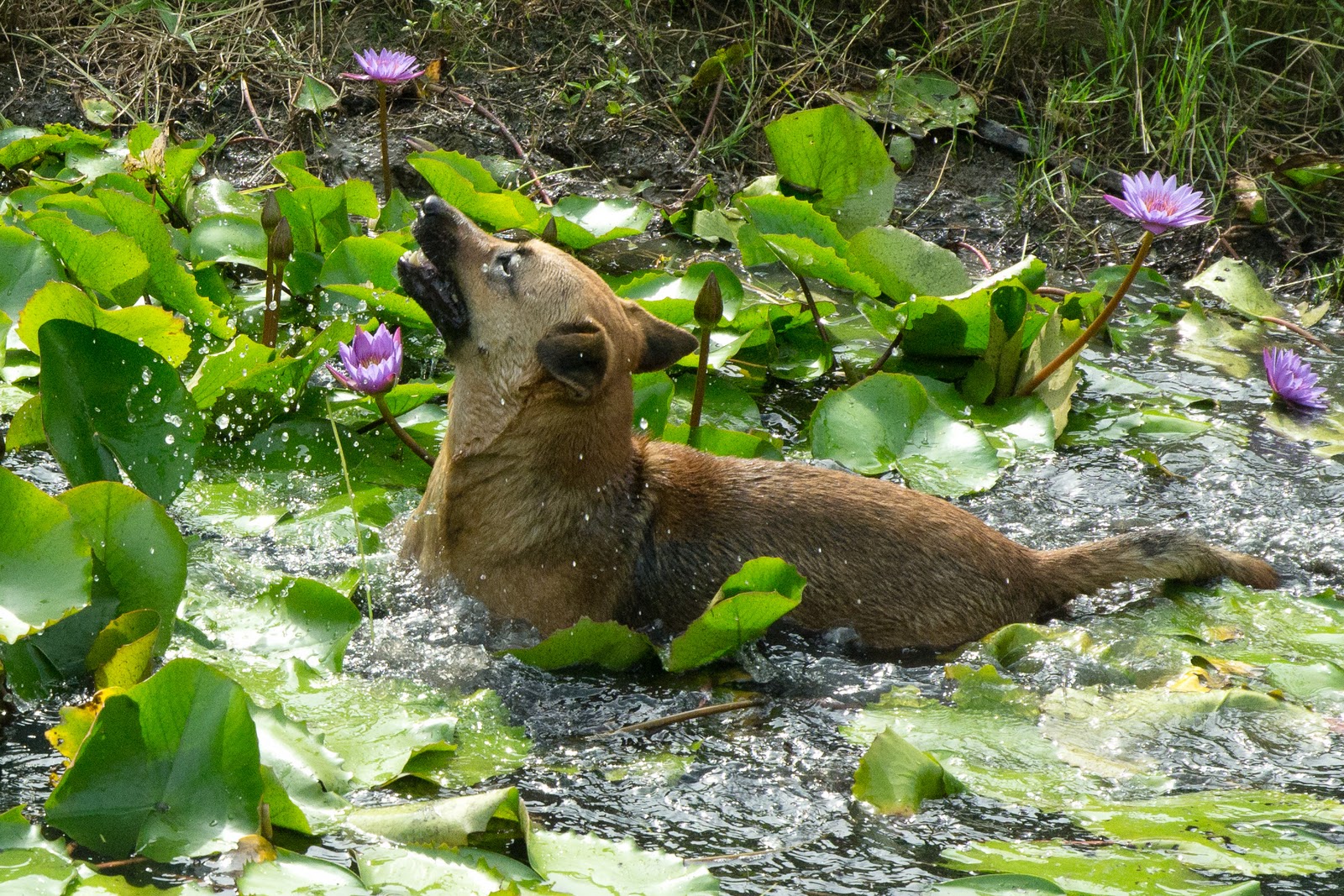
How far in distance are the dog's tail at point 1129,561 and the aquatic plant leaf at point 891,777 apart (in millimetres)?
1563

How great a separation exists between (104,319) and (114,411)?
532 millimetres

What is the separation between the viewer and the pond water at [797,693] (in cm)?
358

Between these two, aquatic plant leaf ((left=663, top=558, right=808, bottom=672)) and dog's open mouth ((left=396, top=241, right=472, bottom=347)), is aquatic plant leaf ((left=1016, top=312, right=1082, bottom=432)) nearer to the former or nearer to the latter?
aquatic plant leaf ((left=663, top=558, right=808, bottom=672))

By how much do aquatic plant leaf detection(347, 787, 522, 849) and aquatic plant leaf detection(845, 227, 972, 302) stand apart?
3.79 metres

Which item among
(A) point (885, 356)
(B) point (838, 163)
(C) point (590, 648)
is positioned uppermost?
(B) point (838, 163)

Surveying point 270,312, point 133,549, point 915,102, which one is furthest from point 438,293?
point 915,102

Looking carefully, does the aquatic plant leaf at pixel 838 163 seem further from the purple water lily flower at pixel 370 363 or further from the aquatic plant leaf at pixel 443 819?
the aquatic plant leaf at pixel 443 819

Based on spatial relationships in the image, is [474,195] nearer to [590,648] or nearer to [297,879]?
[590,648]

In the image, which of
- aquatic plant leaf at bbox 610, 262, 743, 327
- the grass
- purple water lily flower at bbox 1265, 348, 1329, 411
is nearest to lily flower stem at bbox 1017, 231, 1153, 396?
purple water lily flower at bbox 1265, 348, 1329, 411

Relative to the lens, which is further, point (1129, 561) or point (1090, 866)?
point (1129, 561)

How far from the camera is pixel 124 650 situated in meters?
3.53

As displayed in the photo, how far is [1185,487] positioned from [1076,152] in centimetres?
339

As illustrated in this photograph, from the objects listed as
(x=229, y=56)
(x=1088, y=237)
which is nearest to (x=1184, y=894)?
(x=1088, y=237)

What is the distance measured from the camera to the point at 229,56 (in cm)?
908
